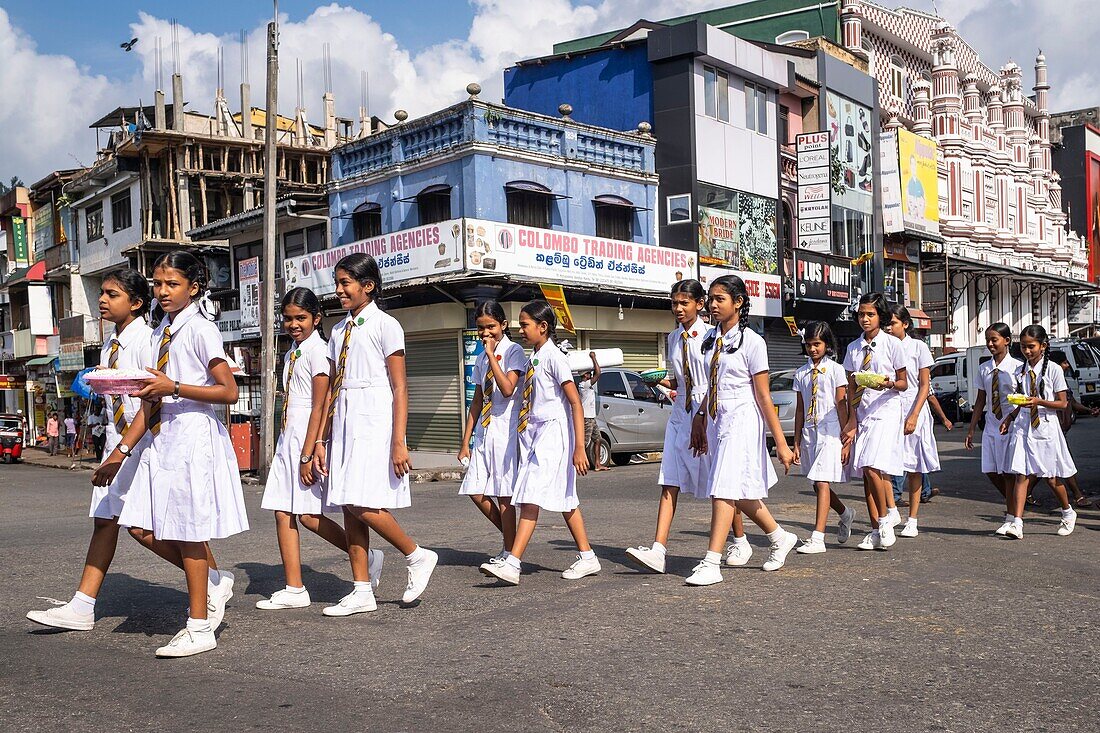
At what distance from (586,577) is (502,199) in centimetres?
1815

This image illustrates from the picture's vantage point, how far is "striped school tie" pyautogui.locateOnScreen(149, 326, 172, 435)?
518cm

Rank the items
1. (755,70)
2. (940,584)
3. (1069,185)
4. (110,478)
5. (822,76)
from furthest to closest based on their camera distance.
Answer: (1069,185) < (822,76) < (755,70) < (940,584) < (110,478)

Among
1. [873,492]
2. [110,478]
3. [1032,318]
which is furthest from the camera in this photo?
[1032,318]

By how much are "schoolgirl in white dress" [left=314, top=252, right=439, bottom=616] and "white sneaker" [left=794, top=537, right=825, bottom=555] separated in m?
3.19

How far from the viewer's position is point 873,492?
817 cm

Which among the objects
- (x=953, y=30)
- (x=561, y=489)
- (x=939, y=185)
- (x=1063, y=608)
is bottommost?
(x=1063, y=608)

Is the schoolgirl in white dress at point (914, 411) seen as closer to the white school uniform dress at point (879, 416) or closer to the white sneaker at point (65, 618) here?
the white school uniform dress at point (879, 416)

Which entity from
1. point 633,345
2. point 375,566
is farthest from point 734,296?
point 633,345

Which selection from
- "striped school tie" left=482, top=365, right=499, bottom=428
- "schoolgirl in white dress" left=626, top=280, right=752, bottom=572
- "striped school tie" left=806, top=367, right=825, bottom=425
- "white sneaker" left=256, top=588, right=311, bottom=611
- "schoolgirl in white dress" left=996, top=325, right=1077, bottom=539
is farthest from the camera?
"schoolgirl in white dress" left=996, top=325, right=1077, bottom=539

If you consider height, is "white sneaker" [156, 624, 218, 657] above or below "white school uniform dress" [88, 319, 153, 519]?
below

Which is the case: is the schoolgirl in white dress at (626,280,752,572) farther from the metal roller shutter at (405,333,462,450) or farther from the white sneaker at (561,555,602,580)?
the metal roller shutter at (405,333,462,450)

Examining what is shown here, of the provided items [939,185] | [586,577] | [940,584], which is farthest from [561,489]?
[939,185]

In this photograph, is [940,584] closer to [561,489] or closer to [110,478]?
[561,489]

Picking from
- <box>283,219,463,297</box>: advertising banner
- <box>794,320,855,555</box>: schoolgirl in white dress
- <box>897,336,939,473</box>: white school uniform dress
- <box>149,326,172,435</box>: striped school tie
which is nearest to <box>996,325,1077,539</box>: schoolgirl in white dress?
<box>897,336,939,473</box>: white school uniform dress
